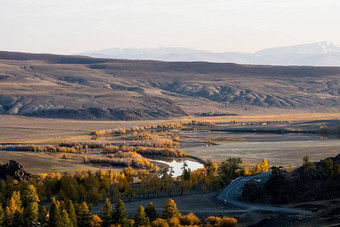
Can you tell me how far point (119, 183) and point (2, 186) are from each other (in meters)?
12.8

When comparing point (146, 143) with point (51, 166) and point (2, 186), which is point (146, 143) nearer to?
point (51, 166)

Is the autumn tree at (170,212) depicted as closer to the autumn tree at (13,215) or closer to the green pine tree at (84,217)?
the green pine tree at (84,217)

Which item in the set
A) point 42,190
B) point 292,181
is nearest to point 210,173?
point 292,181

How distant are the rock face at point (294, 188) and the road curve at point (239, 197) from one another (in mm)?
1282

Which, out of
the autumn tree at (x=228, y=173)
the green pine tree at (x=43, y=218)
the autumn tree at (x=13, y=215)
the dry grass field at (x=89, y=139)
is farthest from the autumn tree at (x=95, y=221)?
the dry grass field at (x=89, y=139)

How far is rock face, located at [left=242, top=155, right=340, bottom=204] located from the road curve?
1282mm

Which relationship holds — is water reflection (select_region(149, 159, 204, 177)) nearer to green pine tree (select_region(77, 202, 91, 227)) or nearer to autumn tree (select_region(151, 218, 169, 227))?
green pine tree (select_region(77, 202, 91, 227))

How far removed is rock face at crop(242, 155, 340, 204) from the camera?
53.4 metres

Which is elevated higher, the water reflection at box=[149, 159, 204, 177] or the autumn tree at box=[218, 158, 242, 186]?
the autumn tree at box=[218, 158, 242, 186]

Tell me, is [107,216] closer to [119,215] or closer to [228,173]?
[119,215]

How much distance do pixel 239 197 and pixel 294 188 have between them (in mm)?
5513

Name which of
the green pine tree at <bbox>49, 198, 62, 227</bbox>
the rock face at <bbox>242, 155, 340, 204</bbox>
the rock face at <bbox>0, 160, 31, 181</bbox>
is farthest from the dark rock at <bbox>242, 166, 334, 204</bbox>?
the rock face at <bbox>0, 160, 31, 181</bbox>

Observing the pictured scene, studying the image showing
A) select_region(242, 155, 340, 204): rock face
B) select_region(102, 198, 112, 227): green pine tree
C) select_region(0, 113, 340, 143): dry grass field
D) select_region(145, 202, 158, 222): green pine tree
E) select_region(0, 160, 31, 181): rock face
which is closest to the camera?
select_region(102, 198, 112, 227): green pine tree

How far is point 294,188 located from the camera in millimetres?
54375
